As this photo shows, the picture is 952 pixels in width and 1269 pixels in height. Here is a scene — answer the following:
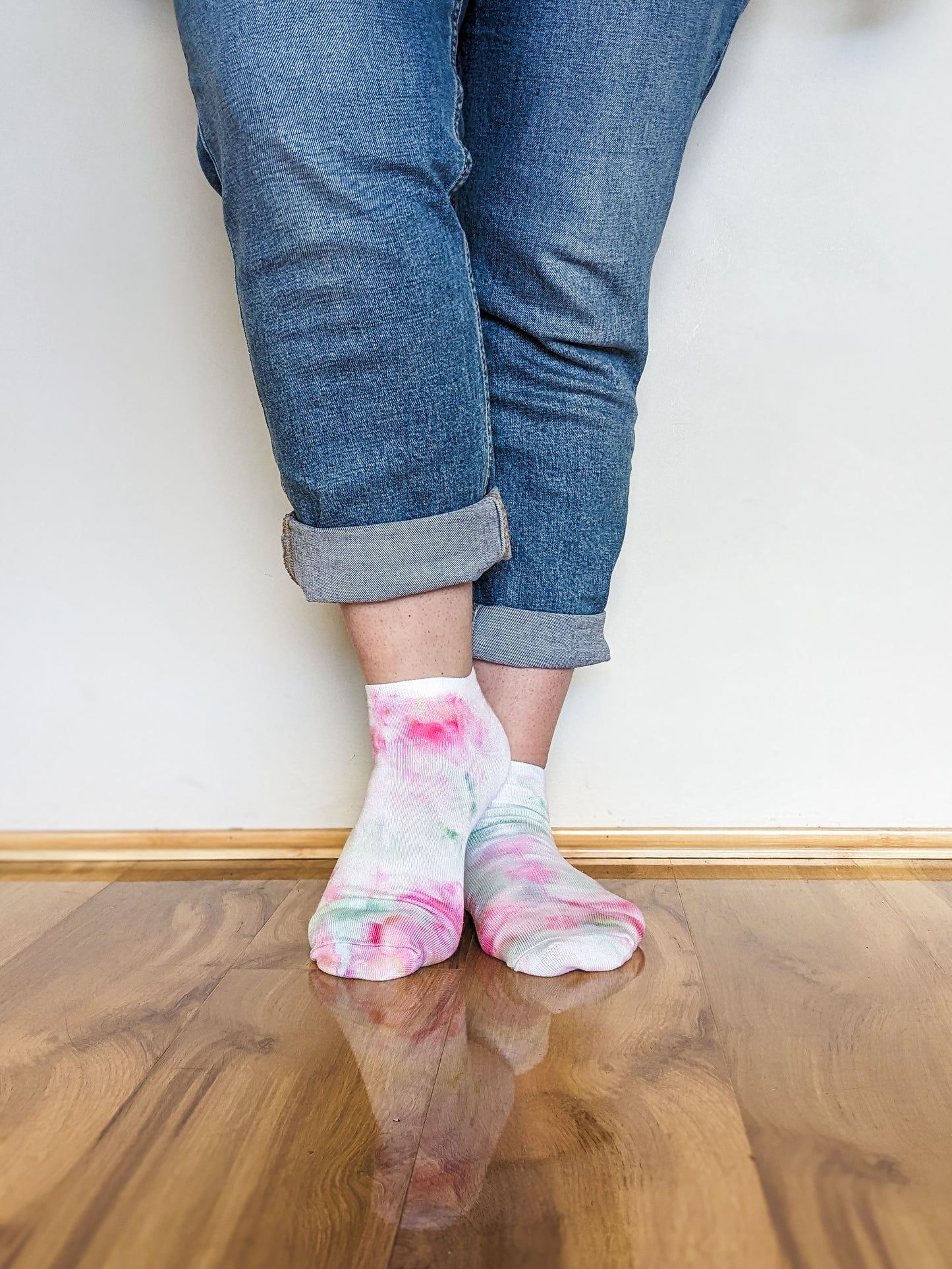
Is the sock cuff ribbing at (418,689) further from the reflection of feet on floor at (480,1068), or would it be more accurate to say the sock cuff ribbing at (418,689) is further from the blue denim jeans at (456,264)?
the reflection of feet on floor at (480,1068)

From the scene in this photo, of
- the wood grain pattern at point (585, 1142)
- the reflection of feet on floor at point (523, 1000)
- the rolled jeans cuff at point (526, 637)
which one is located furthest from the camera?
the rolled jeans cuff at point (526, 637)

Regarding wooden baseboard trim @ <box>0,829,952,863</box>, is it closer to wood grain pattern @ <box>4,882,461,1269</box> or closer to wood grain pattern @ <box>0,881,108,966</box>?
wood grain pattern @ <box>0,881,108,966</box>

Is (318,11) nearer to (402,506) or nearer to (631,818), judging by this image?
(402,506)

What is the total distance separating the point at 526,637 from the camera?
818 millimetres

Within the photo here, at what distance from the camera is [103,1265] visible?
1.21 feet

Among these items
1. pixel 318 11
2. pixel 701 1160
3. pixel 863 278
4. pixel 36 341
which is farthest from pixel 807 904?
pixel 36 341

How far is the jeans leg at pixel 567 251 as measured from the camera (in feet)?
2.38

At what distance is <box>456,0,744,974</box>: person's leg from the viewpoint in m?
0.72

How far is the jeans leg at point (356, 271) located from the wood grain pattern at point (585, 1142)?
0.30 meters

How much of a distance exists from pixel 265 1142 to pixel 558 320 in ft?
1.95

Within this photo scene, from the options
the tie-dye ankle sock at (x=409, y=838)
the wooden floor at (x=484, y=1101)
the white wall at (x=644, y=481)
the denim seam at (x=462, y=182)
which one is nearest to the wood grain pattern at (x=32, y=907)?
the wooden floor at (x=484, y=1101)

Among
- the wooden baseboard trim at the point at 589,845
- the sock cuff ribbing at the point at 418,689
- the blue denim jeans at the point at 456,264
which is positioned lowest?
the wooden baseboard trim at the point at 589,845

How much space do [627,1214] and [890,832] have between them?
2.15 ft

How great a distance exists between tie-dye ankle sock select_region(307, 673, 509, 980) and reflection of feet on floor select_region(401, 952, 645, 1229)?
2.1 inches
